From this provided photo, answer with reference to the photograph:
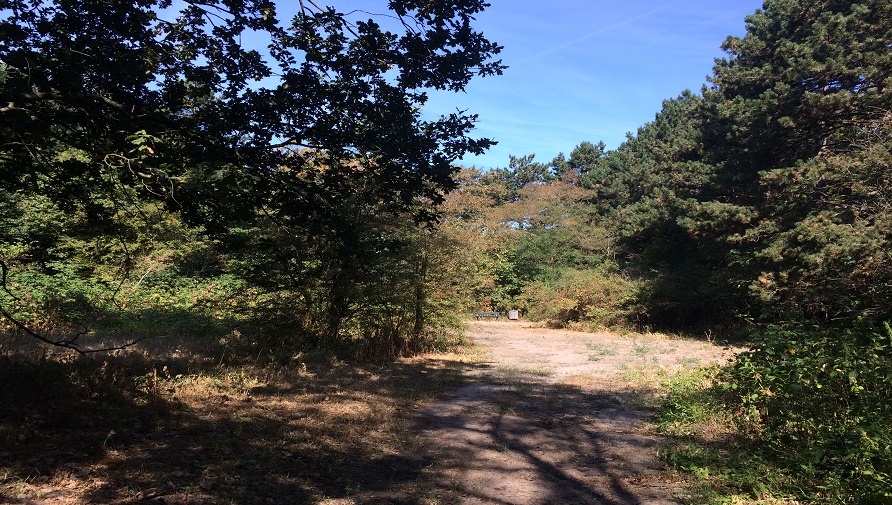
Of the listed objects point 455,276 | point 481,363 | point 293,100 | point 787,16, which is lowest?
point 481,363

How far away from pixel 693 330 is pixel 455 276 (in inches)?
631

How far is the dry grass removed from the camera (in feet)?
13.1

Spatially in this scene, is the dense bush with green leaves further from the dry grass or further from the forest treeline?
the dry grass

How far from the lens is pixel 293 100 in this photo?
648 centimetres

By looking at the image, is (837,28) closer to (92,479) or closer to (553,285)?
(553,285)

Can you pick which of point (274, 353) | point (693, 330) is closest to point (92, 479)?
point (274, 353)

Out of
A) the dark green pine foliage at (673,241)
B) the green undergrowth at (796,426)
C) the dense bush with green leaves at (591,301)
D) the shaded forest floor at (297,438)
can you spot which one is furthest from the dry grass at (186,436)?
the dark green pine foliage at (673,241)

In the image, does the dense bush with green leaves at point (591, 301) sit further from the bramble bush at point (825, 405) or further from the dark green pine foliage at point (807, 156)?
the bramble bush at point (825, 405)

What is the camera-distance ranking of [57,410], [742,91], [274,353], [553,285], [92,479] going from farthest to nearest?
1. [553,285]
2. [742,91]
3. [274,353]
4. [57,410]
5. [92,479]

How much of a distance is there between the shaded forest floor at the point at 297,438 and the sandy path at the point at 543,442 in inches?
1.1

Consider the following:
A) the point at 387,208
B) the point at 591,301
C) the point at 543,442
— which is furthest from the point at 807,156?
the point at 543,442

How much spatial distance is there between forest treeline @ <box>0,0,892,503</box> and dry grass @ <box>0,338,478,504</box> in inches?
31.3

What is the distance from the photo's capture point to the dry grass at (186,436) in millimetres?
3998

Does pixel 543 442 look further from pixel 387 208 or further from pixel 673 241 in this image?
pixel 673 241
